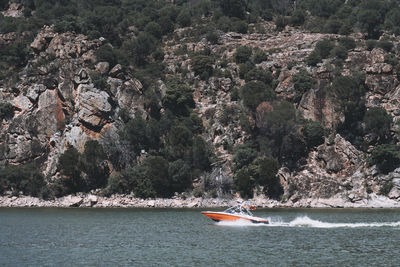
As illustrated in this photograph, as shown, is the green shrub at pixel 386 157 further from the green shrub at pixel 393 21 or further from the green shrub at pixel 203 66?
the green shrub at pixel 393 21

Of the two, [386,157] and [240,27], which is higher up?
[240,27]

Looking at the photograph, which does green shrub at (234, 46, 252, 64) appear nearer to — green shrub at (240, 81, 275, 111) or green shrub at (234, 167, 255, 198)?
green shrub at (240, 81, 275, 111)

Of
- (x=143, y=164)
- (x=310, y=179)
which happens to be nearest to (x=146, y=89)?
(x=143, y=164)

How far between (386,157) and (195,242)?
189 ft

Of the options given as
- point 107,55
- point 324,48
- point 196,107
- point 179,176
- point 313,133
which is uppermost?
point 324,48

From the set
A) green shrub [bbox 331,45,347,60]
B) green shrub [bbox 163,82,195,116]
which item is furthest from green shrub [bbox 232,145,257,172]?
green shrub [bbox 331,45,347,60]

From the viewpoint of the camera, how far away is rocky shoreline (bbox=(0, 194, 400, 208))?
89.6 metres

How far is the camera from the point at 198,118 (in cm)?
11475

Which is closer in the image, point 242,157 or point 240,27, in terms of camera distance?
point 242,157

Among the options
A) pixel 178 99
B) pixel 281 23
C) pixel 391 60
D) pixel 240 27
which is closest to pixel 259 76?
pixel 178 99

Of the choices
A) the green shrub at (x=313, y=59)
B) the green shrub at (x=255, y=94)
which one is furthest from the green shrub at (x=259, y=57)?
the green shrub at (x=255, y=94)

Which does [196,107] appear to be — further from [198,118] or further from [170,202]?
[170,202]

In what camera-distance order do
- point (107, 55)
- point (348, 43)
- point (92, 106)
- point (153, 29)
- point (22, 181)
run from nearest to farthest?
point (22, 181) < point (92, 106) < point (107, 55) < point (348, 43) < point (153, 29)

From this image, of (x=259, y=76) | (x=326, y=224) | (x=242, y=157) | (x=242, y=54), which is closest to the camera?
(x=326, y=224)
